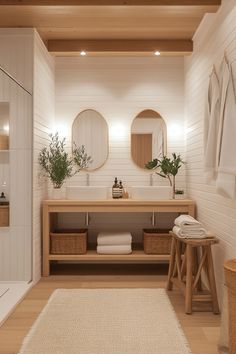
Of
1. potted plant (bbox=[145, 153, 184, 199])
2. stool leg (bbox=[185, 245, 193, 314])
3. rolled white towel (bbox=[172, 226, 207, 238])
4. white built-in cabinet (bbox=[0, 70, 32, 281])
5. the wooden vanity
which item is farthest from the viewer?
potted plant (bbox=[145, 153, 184, 199])

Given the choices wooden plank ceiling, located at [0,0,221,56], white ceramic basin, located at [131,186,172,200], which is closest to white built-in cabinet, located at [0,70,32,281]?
wooden plank ceiling, located at [0,0,221,56]

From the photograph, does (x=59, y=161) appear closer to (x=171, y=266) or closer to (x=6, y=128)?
(x=6, y=128)

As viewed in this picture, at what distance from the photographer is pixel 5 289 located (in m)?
3.23

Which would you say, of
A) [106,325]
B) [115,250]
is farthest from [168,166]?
[106,325]

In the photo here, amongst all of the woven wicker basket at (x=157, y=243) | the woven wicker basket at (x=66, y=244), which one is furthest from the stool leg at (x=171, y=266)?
the woven wicker basket at (x=66, y=244)

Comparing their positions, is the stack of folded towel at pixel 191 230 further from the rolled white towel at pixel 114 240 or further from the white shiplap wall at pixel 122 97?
the white shiplap wall at pixel 122 97

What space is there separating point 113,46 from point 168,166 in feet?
4.85

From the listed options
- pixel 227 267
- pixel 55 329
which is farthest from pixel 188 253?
pixel 55 329

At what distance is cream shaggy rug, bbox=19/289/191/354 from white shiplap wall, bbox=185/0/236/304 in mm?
626

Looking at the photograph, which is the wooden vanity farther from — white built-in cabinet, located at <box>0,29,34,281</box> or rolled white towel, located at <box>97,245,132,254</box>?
white built-in cabinet, located at <box>0,29,34,281</box>

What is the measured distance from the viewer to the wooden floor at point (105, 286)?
7.59 feet

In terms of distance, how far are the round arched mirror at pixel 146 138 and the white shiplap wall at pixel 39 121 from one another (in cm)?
104

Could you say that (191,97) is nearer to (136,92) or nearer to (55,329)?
(136,92)

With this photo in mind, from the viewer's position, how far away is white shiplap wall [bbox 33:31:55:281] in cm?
349
